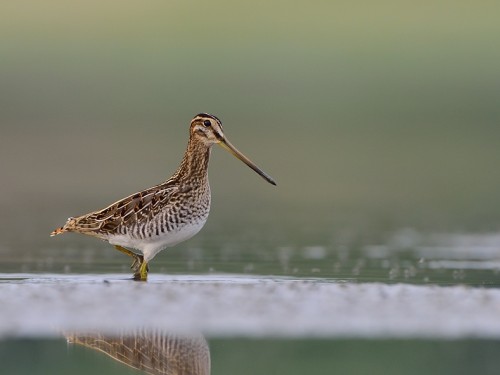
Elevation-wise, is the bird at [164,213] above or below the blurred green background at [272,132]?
below

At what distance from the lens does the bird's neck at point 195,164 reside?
15367 millimetres

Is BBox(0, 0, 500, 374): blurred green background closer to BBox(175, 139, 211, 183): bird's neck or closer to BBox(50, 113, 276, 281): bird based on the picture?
BBox(50, 113, 276, 281): bird

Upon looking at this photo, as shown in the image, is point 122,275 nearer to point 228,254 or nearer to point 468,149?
point 228,254

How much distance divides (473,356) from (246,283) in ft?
11.9

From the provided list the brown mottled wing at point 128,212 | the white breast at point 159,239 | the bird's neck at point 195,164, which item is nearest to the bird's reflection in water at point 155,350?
the white breast at point 159,239

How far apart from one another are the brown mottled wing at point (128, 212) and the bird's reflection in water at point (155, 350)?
3.48 metres

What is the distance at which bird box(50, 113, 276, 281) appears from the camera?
1478 centimetres

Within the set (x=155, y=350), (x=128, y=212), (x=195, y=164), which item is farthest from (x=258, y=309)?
(x=195, y=164)

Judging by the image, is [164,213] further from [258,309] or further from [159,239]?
[258,309]

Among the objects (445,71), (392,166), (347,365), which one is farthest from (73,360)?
(445,71)

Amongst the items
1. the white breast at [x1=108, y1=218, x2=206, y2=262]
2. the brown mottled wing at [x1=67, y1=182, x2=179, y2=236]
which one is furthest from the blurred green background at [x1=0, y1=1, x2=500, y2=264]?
the white breast at [x1=108, y1=218, x2=206, y2=262]

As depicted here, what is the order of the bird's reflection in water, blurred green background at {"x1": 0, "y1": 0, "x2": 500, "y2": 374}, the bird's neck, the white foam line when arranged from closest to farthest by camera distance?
the bird's reflection in water, the white foam line, the bird's neck, blurred green background at {"x1": 0, "y1": 0, "x2": 500, "y2": 374}

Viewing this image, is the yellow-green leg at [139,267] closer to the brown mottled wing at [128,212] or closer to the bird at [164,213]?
the bird at [164,213]

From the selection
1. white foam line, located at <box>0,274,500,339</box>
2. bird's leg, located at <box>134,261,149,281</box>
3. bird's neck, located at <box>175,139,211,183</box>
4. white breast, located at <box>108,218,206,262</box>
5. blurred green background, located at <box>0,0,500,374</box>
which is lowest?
white foam line, located at <box>0,274,500,339</box>
